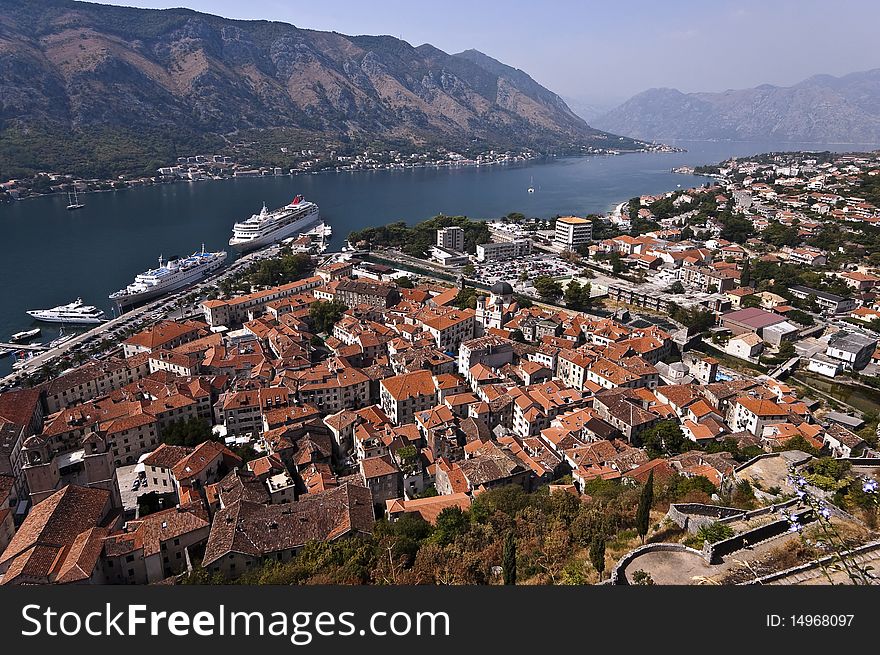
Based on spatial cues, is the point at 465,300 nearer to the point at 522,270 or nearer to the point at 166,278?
the point at 522,270

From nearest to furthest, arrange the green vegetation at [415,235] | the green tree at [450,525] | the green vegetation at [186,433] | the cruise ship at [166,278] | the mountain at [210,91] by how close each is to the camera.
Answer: the green tree at [450,525], the green vegetation at [186,433], the cruise ship at [166,278], the green vegetation at [415,235], the mountain at [210,91]

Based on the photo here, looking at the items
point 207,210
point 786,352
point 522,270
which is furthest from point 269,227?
point 786,352

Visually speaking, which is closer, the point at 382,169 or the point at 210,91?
the point at 382,169

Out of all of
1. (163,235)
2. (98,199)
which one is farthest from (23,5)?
(163,235)

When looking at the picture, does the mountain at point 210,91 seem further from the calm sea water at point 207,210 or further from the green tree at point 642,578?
the green tree at point 642,578

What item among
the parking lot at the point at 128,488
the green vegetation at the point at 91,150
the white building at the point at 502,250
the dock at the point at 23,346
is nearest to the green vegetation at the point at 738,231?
the white building at the point at 502,250
